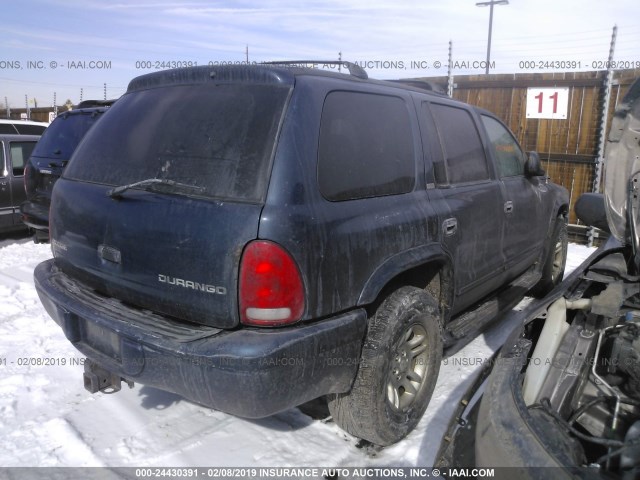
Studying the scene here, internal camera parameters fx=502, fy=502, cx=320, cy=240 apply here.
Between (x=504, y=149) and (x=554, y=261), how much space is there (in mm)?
1812

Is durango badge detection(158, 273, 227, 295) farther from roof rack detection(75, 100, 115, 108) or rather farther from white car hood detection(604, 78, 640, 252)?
roof rack detection(75, 100, 115, 108)

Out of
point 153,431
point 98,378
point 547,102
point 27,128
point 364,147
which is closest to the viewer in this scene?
point 364,147

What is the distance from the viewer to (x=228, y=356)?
2008 millimetres

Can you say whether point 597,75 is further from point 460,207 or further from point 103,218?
point 103,218

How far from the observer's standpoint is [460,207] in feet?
10.6

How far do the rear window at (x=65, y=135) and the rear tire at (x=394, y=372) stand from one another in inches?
198

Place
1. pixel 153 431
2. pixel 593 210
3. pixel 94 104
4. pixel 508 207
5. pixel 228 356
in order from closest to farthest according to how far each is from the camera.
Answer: pixel 228 356, pixel 153 431, pixel 593 210, pixel 508 207, pixel 94 104

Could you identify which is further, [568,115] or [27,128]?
[27,128]

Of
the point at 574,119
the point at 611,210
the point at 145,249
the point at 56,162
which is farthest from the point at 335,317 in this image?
the point at 574,119

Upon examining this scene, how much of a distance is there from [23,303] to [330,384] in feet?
12.6

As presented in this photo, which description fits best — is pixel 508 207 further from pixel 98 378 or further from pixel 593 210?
pixel 98 378

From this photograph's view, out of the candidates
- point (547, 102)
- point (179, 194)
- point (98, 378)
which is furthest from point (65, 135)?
point (547, 102)

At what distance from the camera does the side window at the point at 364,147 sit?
2.36 m

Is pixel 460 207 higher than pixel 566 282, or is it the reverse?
pixel 460 207
